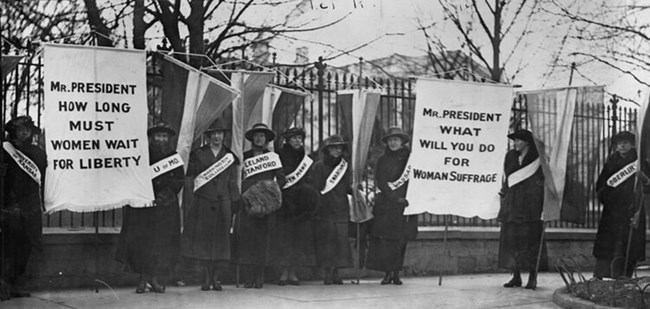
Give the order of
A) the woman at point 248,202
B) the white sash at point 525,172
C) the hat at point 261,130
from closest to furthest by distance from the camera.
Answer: the woman at point 248,202 → the hat at point 261,130 → the white sash at point 525,172

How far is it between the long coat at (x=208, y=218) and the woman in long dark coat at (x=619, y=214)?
4834 mm

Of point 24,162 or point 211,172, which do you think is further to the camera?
point 211,172

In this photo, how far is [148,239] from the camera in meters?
Answer: 8.85

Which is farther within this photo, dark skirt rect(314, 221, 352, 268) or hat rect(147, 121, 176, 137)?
dark skirt rect(314, 221, 352, 268)

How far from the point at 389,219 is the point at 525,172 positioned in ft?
5.95

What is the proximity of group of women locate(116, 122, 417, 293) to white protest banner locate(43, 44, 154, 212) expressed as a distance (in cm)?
56

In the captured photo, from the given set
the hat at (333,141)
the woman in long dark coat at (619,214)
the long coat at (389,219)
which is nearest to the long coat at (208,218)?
the hat at (333,141)

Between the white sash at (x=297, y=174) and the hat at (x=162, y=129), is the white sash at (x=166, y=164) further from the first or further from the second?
the white sash at (x=297, y=174)

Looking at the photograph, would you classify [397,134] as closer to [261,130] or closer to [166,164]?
[261,130]

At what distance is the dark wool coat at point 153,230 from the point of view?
881 centimetres

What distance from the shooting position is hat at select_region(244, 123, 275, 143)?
9672 mm

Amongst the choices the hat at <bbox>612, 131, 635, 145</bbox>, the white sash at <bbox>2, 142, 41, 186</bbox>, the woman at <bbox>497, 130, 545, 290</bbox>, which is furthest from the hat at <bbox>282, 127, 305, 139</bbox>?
the hat at <bbox>612, 131, 635, 145</bbox>

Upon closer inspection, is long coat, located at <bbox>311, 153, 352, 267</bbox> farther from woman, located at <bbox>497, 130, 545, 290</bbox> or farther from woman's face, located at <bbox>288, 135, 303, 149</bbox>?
woman, located at <bbox>497, 130, 545, 290</bbox>

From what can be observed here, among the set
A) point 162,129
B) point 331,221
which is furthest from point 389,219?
point 162,129
